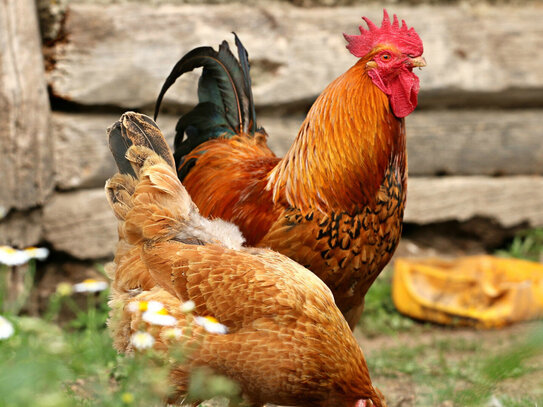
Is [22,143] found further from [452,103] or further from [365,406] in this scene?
[452,103]

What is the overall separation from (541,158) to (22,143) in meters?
4.03

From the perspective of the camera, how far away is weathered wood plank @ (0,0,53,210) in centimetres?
400

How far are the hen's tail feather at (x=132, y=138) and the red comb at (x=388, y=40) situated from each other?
3.31 feet

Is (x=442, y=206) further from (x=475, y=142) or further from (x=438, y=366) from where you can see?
(x=438, y=366)

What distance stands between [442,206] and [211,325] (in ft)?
11.1

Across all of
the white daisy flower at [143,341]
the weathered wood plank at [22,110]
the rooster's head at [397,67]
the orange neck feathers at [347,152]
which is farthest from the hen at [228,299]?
the weathered wood plank at [22,110]

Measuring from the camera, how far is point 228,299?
266 cm

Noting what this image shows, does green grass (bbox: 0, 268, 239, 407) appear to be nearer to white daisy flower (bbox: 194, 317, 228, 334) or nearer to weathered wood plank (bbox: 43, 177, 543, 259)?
white daisy flower (bbox: 194, 317, 228, 334)

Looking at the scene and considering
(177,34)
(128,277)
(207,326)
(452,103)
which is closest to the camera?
(207,326)

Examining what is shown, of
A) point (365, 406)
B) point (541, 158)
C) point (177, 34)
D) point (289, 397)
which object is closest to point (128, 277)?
point (289, 397)

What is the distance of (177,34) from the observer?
4.54 metres

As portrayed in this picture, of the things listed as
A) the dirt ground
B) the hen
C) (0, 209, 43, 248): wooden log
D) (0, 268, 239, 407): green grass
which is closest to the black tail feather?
the hen

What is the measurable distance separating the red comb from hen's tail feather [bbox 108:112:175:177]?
1010 millimetres

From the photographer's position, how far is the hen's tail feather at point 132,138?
10.1 ft
